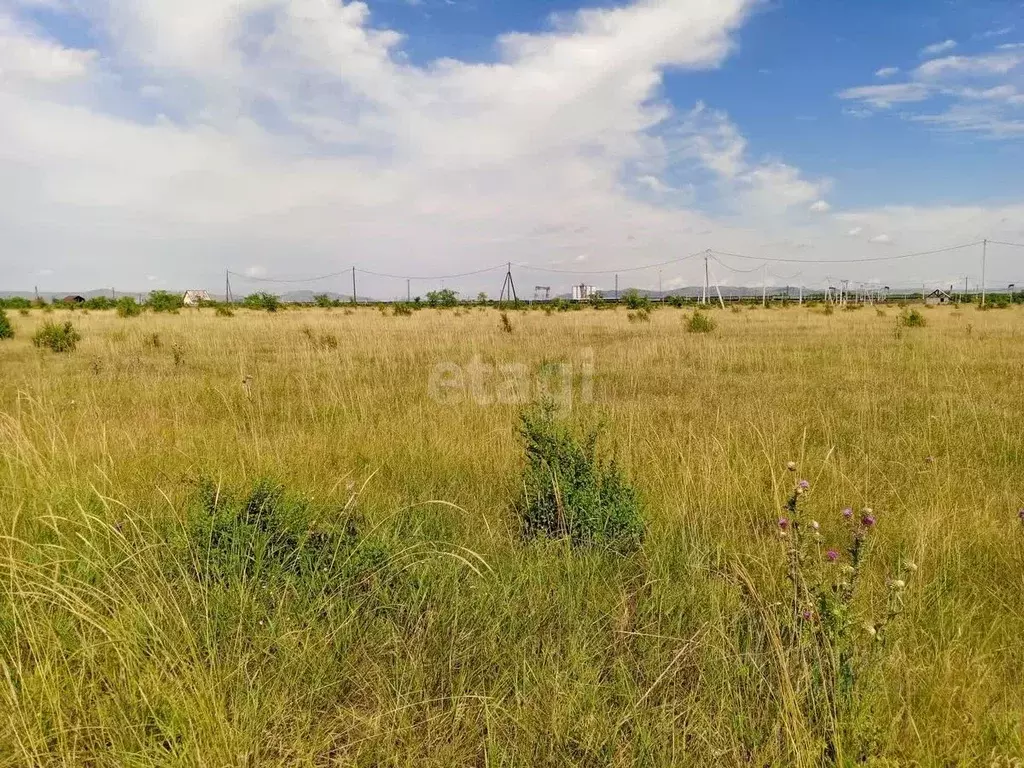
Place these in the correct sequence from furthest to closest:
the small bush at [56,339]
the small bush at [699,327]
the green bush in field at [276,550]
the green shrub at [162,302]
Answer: the green shrub at [162,302] < the small bush at [699,327] < the small bush at [56,339] < the green bush in field at [276,550]

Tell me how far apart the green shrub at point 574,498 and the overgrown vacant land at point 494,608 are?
0.20ft

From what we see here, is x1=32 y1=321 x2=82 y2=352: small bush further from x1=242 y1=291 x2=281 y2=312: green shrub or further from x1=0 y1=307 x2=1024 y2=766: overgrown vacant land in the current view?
x1=242 y1=291 x2=281 y2=312: green shrub

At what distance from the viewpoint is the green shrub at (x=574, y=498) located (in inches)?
102

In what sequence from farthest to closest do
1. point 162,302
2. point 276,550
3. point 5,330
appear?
1. point 162,302
2. point 5,330
3. point 276,550

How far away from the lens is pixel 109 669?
1610 mm

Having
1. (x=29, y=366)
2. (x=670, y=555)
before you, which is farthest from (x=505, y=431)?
(x=29, y=366)

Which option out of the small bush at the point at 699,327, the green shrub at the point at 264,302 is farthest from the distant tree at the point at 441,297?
the small bush at the point at 699,327

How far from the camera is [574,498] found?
8.79 ft

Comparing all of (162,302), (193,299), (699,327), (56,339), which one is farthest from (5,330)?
(193,299)

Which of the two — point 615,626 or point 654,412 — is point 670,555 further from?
point 654,412

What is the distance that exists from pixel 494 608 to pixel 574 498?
84 centimetres

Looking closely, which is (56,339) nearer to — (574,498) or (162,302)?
(574,498)

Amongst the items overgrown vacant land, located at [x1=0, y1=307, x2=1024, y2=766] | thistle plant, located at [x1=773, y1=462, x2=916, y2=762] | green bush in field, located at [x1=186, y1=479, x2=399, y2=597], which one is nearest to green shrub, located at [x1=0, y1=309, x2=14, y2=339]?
overgrown vacant land, located at [x1=0, y1=307, x2=1024, y2=766]

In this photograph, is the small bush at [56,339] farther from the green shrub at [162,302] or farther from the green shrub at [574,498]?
the green shrub at [162,302]
